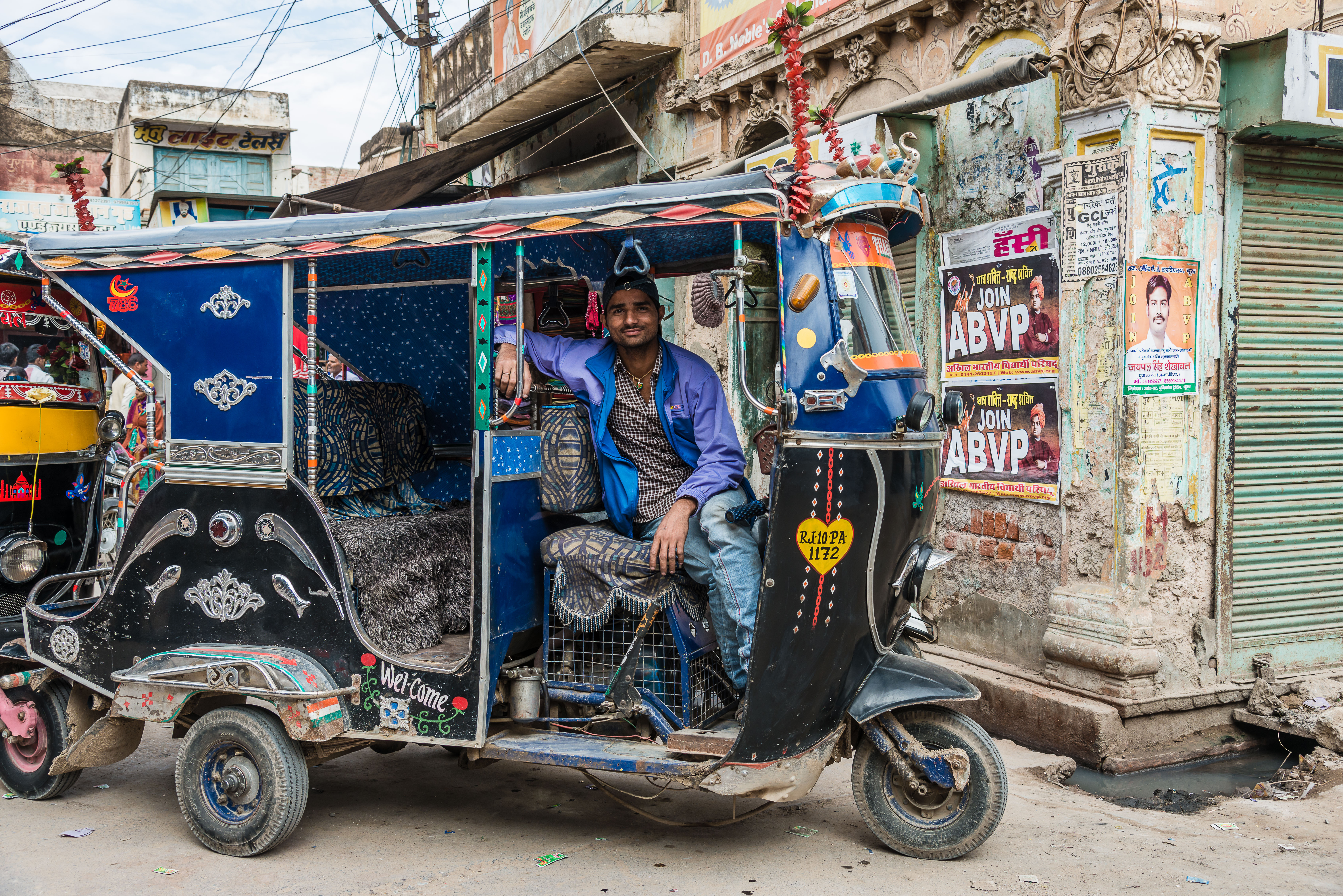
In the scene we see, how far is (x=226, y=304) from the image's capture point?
4004 millimetres

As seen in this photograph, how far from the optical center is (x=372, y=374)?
555 cm

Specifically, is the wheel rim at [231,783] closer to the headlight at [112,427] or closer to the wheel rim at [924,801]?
the headlight at [112,427]

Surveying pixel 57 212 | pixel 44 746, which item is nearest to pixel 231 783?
pixel 44 746

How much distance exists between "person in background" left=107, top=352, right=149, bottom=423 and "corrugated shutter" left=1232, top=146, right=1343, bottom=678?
17.4 feet

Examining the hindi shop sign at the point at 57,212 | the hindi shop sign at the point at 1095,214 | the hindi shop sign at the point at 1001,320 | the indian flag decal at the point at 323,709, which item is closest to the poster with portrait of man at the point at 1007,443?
the hindi shop sign at the point at 1001,320

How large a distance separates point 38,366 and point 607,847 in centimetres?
342

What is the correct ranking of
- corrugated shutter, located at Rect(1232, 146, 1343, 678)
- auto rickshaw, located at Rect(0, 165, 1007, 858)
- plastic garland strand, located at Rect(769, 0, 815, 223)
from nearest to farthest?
plastic garland strand, located at Rect(769, 0, 815, 223), auto rickshaw, located at Rect(0, 165, 1007, 858), corrugated shutter, located at Rect(1232, 146, 1343, 678)

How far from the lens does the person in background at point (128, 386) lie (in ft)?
14.6

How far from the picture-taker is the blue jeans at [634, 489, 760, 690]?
142 inches

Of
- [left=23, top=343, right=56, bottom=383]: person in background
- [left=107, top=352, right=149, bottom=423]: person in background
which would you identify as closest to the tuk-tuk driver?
[left=107, top=352, right=149, bottom=423]: person in background

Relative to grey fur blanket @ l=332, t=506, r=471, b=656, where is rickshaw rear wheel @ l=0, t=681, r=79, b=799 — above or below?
below

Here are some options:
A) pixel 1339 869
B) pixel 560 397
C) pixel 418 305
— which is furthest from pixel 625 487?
pixel 1339 869

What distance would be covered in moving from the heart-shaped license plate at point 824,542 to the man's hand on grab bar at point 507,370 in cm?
119

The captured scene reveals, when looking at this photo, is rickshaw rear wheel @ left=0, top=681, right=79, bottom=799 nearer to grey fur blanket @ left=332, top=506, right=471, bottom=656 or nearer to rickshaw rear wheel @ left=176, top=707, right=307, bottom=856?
rickshaw rear wheel @ left=176, top=707, right=307, bottom=856
